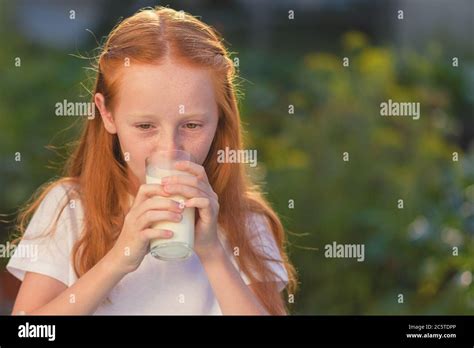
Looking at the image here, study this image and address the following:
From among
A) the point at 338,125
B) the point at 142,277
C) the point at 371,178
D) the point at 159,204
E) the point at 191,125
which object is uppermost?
the point at 338,125

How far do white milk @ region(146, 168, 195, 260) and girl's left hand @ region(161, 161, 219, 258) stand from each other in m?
0.01

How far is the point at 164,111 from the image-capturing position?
85.7 inches

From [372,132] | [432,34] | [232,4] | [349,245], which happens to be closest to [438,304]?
[349,245]

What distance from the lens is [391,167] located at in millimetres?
3416

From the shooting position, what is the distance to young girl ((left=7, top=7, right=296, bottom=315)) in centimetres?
214

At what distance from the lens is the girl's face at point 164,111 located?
217 cm

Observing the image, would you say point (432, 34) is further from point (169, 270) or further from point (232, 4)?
point (169, 270)

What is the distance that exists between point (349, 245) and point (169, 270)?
1282mm

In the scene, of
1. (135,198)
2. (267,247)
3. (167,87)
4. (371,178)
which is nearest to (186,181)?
(135,198)

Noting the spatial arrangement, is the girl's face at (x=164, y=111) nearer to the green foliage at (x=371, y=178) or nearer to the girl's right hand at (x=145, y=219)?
the girl's right hand at (x=145, y=219)

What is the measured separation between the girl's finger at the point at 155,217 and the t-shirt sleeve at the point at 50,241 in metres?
0.29

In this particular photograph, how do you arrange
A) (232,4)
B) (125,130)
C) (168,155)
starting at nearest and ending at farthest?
(168,155), (125,130), (232,4)

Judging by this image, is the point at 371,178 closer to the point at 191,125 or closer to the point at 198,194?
the point at 191,125

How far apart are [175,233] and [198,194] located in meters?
0.09
